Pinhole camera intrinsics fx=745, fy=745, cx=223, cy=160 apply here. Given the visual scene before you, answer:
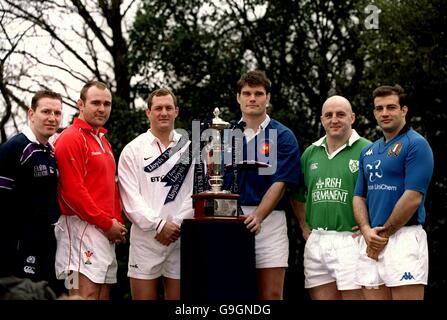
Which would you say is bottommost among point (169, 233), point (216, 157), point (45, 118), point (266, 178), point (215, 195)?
point (169, 233)

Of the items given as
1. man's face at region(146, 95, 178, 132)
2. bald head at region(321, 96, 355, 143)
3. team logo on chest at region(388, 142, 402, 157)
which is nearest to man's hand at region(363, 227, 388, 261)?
team logo on chest at region(388, 142, 402, 157)

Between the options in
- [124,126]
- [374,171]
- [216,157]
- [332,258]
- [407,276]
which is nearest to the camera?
[407,276]

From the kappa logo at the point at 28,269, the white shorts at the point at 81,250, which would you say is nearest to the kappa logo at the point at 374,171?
the white shorts at the point at 81,250

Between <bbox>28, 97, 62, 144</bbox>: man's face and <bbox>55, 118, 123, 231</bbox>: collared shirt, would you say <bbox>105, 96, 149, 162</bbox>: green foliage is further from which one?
<bbox>28, 97, 62, 144</bbox>: man's face

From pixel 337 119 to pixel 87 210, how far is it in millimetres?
1879

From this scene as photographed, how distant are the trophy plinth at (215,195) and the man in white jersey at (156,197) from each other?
1.11 feet

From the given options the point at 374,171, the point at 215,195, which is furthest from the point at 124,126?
the point at 374,171

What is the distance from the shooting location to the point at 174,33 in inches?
511

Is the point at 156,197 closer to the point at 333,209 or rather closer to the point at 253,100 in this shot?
the point at 253,100

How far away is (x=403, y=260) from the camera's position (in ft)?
15.6

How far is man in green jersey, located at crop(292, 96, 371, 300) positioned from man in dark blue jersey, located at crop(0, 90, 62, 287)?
1.81 meters

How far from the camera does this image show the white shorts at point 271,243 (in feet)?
17.5
